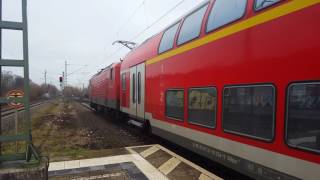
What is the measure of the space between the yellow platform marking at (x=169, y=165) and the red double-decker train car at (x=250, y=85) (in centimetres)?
43

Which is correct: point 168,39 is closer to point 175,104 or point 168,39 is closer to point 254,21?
point 175,104

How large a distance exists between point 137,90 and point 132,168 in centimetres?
560

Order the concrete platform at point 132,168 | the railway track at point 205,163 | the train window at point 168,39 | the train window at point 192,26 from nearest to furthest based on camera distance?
the concrete platform at point 132,168 → the railway track at point 205,163 → the train window at point 192,26 → the train window at point 168,39

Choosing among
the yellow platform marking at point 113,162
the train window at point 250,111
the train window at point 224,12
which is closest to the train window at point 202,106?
the train window at point 250,111

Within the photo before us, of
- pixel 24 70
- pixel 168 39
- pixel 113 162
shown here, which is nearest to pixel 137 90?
pixel 168 39

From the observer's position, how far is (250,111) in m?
5.08

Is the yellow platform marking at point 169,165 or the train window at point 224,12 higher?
the train window at point 224,12

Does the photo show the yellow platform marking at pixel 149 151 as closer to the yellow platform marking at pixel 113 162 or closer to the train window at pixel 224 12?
the yellow platform marking at pixel 113 162

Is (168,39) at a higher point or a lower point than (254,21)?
higher

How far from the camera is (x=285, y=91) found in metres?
4.28

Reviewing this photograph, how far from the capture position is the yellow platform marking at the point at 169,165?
6.79m

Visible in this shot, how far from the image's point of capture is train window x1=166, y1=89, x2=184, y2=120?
7980 millimetres

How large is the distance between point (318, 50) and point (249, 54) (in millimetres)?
1389

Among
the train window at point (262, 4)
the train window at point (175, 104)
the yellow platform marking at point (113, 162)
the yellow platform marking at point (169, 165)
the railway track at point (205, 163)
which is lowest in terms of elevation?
the railway track at point (205, 163)
